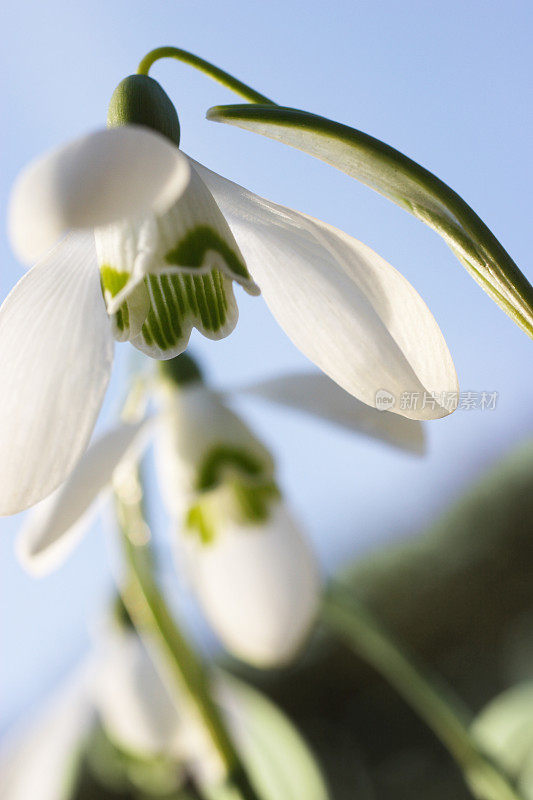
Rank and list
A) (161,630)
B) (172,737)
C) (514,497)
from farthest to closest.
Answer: (514,497) < (172,737) < (161,630)

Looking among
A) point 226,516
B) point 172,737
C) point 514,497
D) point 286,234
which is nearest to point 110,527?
point 226,516

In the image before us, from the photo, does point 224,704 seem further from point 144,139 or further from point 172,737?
point 144,139

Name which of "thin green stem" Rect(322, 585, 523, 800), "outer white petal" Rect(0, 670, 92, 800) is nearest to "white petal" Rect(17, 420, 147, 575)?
"thin green stem" Rect(322, 585, 523, 800)

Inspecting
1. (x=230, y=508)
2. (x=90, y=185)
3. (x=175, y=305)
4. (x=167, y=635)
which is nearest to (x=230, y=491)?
(x=230, y=508)

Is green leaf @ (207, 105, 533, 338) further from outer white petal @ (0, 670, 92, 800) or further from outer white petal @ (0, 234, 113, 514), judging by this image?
outer white petal @ (0, 670, 92, 800)

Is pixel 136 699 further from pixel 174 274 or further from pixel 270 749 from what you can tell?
pixel 174 274

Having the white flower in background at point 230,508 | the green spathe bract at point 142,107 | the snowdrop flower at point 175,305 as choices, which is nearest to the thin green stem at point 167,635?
the white flower in background at point 230,508
